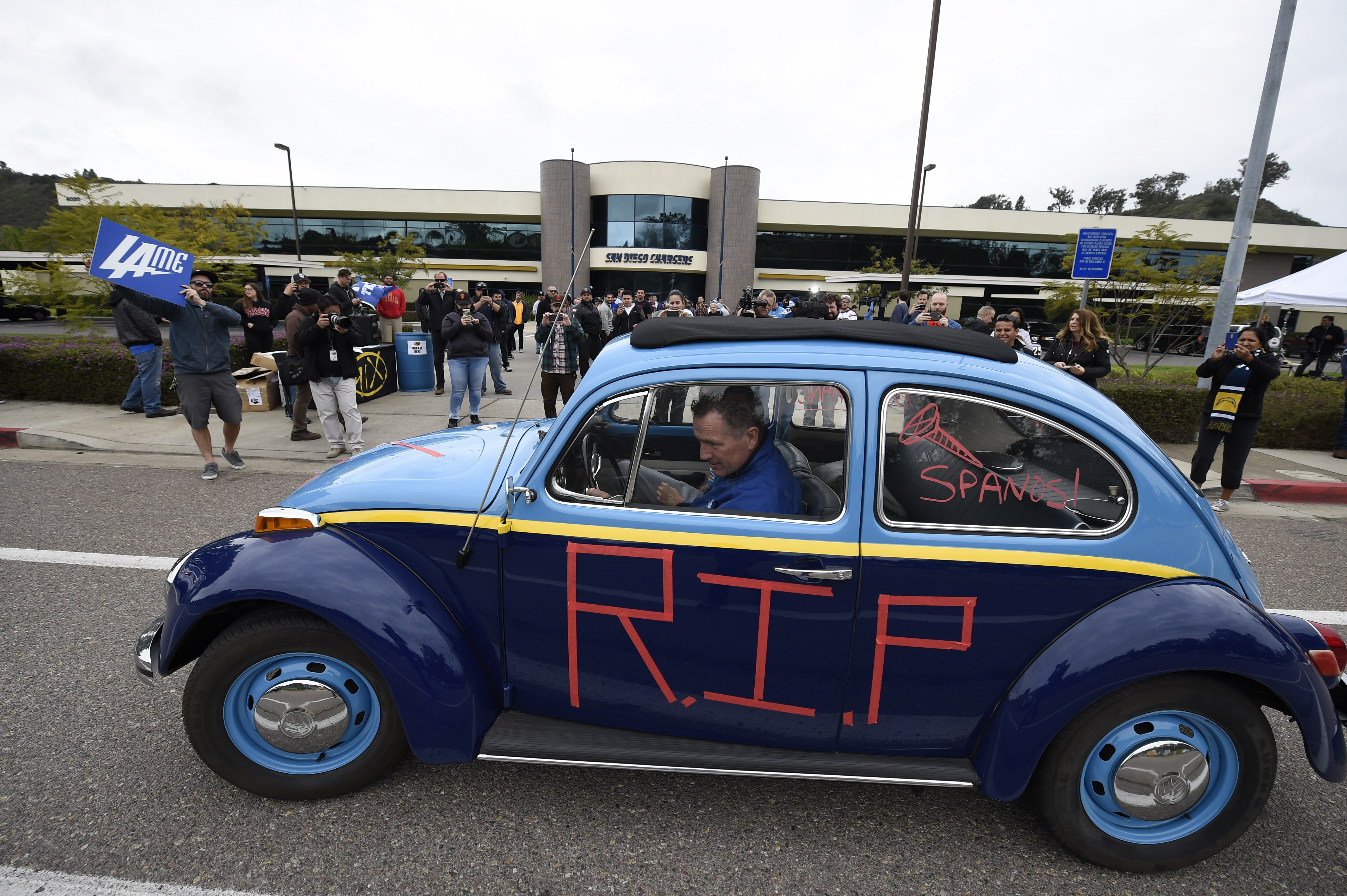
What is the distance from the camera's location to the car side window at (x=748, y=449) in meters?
2.18

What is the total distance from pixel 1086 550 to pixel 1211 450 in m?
6.18

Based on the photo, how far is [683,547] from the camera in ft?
6.82

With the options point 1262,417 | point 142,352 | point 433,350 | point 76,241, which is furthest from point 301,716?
point 76,241

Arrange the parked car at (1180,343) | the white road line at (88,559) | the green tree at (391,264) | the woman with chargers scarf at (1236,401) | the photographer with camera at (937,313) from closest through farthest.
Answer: the white road line at (88,559)
the woman with chargers scarf at (1236,401)
the photographer with camera at (937,313)
the parked car at (1180,343)
the green tree at (391,264)

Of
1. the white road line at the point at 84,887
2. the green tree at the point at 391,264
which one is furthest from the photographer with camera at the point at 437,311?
the green tree at the point at 391,264

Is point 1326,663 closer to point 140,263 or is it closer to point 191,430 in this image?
point 140,263

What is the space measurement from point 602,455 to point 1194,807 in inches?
93.7

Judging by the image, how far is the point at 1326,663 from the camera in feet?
7.15

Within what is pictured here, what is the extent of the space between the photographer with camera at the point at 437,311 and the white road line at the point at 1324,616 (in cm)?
1127

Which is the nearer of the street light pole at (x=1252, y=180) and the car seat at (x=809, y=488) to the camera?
the car seat at (x=809, y=488)

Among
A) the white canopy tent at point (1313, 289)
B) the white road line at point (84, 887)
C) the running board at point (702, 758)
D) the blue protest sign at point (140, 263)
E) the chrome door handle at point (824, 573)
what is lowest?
the white road line at point (84, 887)

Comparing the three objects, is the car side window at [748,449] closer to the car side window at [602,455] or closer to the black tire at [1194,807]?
the car side window at [602,455]

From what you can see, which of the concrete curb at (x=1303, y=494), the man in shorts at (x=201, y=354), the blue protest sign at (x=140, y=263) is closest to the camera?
the blue protest sign at (x=140, y=263)

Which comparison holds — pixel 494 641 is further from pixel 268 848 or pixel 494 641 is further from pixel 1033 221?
pixel 1033 221
